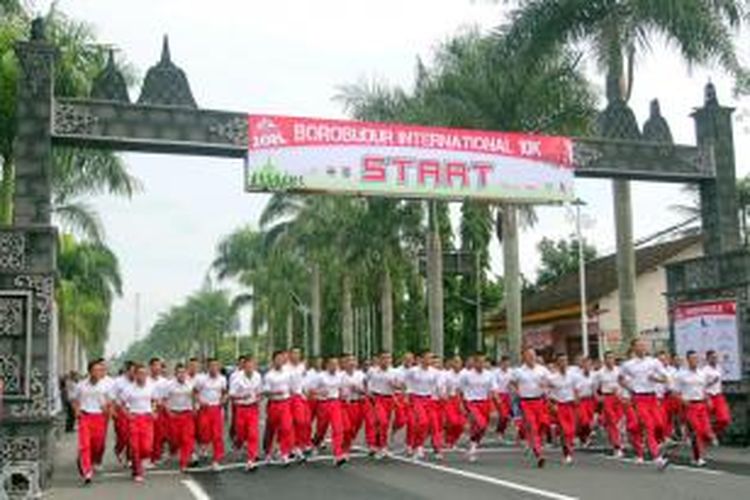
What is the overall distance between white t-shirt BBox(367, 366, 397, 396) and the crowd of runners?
2cm

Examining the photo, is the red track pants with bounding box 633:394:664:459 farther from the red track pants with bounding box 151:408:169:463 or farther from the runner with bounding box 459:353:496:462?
the red track pants with bounding box 151:408:169:463

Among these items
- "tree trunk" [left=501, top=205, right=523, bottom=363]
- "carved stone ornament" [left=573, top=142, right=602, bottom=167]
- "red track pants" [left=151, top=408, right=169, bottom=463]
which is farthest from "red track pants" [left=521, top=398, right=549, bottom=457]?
"tree trunk" [left=501, top=205, right=523, bottom=363]

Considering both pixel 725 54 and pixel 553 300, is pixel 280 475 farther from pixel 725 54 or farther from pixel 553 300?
pixel 553 300

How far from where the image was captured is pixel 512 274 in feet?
90.0

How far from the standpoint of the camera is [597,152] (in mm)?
20719

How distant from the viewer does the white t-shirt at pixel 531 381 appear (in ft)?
59.7

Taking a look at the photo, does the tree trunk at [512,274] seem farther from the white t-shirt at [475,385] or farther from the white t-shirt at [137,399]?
the white t-shirt at [137,399]

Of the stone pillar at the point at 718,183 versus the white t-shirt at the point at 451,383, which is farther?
the stone pillar at the point at 718,183

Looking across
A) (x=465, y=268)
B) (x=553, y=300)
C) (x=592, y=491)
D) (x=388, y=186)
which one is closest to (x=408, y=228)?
(x=465, y=268)

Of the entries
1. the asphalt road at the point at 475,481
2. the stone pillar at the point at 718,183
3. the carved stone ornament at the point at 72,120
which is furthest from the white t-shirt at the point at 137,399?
the stone pillar at the point at 718,183

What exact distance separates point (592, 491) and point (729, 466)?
4.29 m

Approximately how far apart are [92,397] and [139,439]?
939 millimetres

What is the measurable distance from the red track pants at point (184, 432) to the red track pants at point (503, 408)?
5941 mm

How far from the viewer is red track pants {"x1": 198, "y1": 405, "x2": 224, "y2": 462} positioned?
17.6 m
